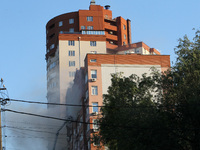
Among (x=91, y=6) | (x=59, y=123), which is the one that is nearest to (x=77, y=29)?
(x=91, y=6)

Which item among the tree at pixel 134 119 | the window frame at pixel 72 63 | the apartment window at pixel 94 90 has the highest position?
the window frame at pixel 72 63

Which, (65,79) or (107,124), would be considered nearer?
(107,124)

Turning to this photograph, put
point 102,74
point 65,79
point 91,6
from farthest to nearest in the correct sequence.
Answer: point 91,6 → point 65,79 → point 102,74

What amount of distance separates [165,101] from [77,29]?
83389mm

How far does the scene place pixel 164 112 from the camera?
45375 mm

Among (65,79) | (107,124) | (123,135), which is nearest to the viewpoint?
(123,135)

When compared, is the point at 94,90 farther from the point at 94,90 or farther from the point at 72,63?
the point at 72,63

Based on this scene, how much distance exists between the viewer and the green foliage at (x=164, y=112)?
43.8 metres

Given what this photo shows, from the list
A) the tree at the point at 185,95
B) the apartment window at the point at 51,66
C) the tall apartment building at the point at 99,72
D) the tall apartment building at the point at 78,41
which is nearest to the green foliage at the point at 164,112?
the tree at the point at 185,95

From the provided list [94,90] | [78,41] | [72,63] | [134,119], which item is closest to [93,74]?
[94,90]

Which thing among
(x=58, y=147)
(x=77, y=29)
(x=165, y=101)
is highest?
(x=77, y=29)

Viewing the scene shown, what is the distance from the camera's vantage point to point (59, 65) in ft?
401

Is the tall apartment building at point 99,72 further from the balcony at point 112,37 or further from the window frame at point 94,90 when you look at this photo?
the balcony at point 112,37

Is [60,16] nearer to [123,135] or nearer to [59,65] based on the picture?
[59,65]
